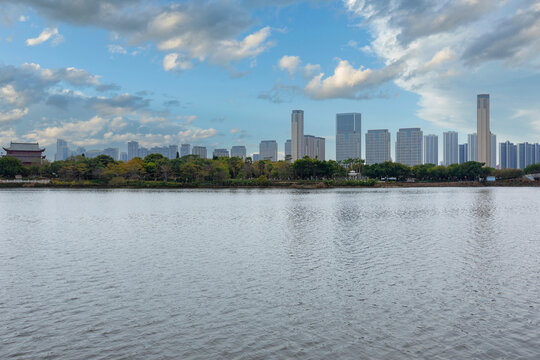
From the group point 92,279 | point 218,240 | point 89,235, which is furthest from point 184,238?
point 92,279

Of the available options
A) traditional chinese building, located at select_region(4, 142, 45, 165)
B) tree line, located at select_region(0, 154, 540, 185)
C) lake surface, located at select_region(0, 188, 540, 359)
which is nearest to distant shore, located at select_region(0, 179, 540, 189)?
tree line, located at select_region(0, 154, 540, 185)

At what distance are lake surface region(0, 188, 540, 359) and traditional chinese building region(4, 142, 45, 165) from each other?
5025 inches

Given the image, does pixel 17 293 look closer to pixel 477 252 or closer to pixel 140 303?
pixel 140 303

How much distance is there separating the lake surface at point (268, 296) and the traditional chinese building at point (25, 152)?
12764 centimetres

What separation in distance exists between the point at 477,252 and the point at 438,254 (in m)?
2.29

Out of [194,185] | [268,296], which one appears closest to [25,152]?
[194,185]

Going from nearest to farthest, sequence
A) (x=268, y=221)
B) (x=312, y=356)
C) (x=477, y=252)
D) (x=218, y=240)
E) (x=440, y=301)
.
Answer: (x=312, y=356)
(x=440, y=301)
(x=477, y=252)
(x=218, y=240)
(x=268, y=221)

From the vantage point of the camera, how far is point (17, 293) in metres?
12.7

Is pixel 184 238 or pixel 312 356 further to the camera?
pixel 184 238

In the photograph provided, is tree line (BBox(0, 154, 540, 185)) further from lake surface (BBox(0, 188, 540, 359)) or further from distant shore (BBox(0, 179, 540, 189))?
lake surface (BBox(0, 188, 540, 359))

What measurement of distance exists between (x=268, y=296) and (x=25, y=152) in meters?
149

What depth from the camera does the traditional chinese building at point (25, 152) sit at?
443ft

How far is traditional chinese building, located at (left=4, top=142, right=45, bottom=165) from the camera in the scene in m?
135

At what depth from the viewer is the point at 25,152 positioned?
137m
